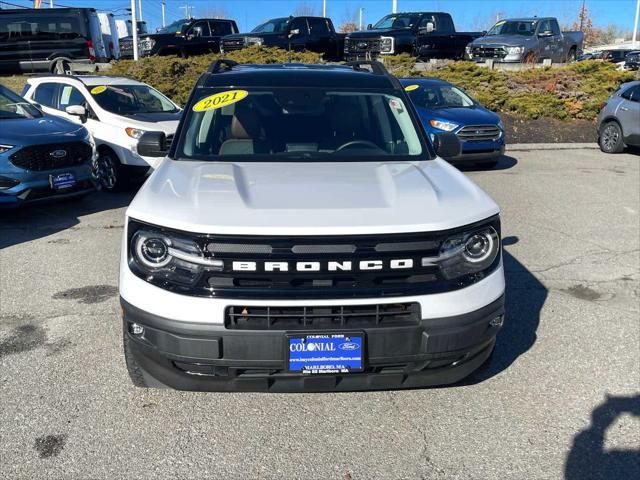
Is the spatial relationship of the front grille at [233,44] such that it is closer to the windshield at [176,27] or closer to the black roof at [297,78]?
the windshield at [176,27]

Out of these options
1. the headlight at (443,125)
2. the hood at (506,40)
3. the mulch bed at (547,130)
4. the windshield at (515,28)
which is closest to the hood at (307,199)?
the headlight at (443,125)

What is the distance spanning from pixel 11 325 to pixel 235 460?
2511 mm

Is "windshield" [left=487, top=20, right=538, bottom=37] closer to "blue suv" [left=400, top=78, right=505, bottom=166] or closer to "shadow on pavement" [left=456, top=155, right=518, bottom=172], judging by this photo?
"shadow on pavement" [left=456, top=155, right=518, bottom=172]

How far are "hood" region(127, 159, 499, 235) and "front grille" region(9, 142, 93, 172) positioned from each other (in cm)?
438

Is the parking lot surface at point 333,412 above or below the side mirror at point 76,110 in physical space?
below

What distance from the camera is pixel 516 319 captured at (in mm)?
4766

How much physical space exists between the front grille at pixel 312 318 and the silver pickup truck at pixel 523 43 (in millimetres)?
19016

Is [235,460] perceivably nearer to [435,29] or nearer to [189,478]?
[189,478]

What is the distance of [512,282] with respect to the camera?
5.66 metres

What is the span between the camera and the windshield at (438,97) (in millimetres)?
12500

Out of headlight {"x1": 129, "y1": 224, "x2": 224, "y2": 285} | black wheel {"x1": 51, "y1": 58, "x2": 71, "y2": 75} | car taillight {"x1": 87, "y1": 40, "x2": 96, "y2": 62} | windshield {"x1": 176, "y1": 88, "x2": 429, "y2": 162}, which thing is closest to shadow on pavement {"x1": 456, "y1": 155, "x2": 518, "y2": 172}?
windshield {"x1": 176, "y1": 88, "x2": 429, "y2": 162}

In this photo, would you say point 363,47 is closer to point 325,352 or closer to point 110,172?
point 110,172

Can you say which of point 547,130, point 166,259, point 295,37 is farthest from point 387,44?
point 166,259

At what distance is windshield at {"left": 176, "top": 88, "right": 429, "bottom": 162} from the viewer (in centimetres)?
418
